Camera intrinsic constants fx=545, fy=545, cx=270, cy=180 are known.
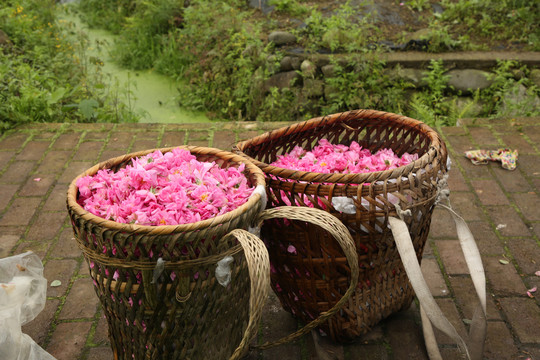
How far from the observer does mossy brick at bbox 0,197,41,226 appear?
9.48ft

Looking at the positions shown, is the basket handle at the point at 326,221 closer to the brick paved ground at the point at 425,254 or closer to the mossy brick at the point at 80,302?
the brick paved ground at the point at 425,254

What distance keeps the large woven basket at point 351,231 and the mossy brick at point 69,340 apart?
31.6 inches

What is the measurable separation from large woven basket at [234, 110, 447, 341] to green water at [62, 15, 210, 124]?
2.68 metres

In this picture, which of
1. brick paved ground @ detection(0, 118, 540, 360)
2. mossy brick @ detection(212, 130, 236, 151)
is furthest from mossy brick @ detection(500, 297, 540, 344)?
mossy brick @ detection(212, 130, 236, 151)

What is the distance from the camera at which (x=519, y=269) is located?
250 centimetres

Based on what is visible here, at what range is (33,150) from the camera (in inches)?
141

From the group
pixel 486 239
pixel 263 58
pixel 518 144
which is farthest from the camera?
pixel 263 58

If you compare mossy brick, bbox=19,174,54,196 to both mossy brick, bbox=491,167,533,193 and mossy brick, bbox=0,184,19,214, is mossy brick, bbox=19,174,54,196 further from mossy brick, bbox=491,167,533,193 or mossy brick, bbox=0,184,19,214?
mossy brick, bbox=491,167,533,193

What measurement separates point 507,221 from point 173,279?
1.98 metres

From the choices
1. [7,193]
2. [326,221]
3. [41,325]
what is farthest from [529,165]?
[7,193]

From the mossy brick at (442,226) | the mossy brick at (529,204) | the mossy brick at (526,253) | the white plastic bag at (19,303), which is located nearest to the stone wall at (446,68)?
the mossy brick at (529,204)

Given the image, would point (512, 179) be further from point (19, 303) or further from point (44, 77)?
point (44, 77)

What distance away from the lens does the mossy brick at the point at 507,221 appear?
2754 mm

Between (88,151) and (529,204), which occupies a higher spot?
(529,204)
